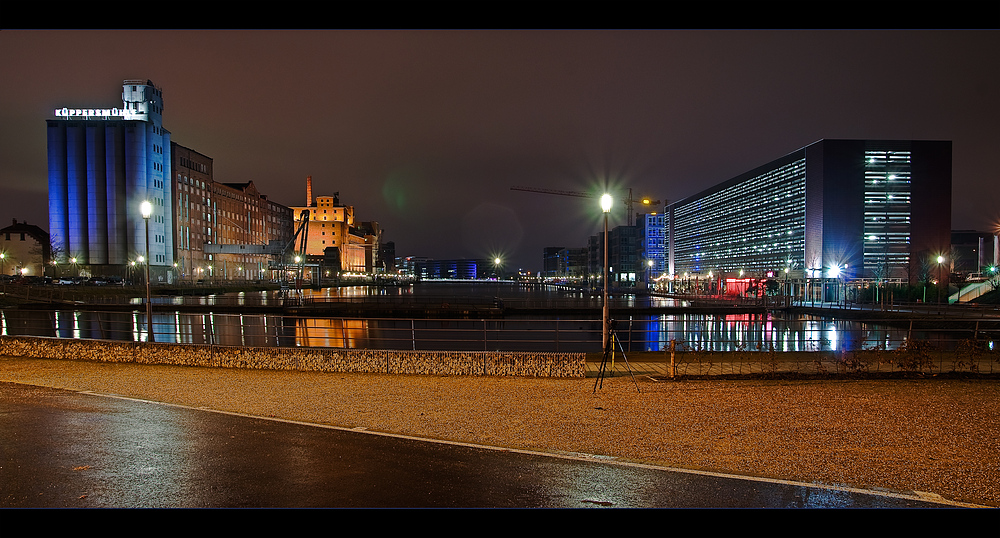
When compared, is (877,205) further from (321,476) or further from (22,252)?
(22,252)

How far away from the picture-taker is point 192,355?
14.6m

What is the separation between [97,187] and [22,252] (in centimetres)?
2352

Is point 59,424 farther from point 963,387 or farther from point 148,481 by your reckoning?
point 963,387

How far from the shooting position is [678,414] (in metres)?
9.09

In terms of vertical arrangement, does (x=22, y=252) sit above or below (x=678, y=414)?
above

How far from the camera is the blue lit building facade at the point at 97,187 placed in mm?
100562

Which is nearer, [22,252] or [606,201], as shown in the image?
[606,201]

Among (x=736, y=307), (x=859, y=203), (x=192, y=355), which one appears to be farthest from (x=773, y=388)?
(x=859, y=203)

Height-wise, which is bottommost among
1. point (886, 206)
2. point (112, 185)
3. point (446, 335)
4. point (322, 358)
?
point (446, 335)

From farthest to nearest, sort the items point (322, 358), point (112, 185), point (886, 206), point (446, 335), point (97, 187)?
1. point (97, 187)
2. point (112, 185)
3. point (886, 206)
4. point (446, 335)
5. point (322, 358)

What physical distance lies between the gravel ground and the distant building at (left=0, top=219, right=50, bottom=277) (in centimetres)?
11830

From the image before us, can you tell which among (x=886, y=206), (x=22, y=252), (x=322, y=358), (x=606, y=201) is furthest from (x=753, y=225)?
(x=22, y=252)

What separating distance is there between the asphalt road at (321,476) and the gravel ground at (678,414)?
55 centimetres

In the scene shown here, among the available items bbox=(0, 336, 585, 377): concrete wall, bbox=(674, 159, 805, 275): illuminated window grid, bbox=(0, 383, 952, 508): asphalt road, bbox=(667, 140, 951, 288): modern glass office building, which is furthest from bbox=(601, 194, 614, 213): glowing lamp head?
bbox=(674, 159, 805, 275): illuminated window grid
